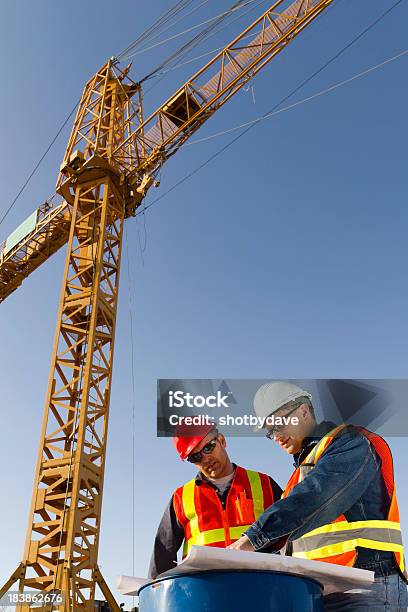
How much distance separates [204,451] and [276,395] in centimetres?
119

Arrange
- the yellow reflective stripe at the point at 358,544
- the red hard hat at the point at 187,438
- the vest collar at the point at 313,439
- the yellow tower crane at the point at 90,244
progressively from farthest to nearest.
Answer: the yellow tower crane at the point at 90,244, the red hard hat at the point at 187,438, the vest collar at the point at 313,439, the yellow reflective stripe at the point at 358,544

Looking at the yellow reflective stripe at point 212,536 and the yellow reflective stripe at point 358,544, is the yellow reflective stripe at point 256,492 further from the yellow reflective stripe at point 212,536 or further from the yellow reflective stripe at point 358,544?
the yellow reflective stripe at point 358,544

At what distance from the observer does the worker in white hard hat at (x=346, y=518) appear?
2.37 m

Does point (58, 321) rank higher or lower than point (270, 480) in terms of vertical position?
higher

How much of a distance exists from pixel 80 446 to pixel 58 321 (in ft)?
12.0

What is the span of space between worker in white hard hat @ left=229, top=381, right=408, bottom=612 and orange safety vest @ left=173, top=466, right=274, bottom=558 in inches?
44.8

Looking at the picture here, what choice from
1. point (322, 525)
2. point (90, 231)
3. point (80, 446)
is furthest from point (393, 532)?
point (90, 231)

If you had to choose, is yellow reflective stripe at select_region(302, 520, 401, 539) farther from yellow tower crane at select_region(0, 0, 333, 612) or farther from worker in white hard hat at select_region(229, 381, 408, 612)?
yellow tower crane at select_region(0, 0, 333, 612)

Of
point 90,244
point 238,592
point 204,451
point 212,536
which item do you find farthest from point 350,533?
point 90,244

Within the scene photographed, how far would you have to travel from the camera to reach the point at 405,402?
3.82 metres

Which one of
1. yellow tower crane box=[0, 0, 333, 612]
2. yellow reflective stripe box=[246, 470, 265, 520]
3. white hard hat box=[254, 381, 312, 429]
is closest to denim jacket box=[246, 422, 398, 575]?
white hard hat box=[254, 381, 312, 429]

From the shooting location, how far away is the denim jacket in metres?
2.38

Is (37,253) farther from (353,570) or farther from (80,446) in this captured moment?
(353,570)

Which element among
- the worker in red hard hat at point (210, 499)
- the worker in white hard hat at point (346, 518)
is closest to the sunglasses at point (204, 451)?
the worker in red hard hat at point (210, 499)
